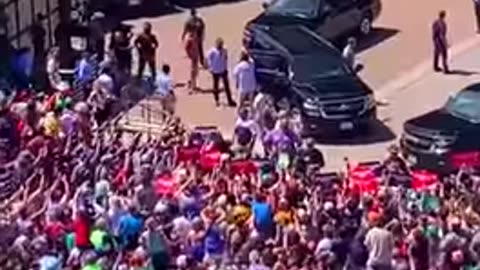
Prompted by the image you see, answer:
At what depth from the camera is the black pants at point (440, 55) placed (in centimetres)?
3912

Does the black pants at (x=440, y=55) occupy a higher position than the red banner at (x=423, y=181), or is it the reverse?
the black pants at (x=440, y=55)

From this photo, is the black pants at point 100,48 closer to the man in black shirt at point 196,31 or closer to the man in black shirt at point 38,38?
the man in black shirt at point 38,38

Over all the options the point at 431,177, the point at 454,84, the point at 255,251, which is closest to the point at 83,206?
the point at 255,251

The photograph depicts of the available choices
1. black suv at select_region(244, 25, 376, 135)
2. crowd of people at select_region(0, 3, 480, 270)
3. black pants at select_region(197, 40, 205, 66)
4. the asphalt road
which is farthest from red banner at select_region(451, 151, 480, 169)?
black pants at select_region(197, 40, 205, 66)

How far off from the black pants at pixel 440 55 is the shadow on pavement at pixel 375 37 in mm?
2023

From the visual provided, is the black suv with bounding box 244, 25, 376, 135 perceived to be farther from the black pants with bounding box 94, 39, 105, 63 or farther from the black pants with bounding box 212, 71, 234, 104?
the black pants with bounding box 94, 39, 105, 63

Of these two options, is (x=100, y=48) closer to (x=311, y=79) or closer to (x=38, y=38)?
(x=38, y=38)

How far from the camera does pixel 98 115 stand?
34.4m

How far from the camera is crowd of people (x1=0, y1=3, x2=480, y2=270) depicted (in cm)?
2673

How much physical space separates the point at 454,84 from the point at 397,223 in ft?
38.0

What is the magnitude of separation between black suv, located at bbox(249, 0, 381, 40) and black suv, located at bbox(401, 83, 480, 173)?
595 centimetres

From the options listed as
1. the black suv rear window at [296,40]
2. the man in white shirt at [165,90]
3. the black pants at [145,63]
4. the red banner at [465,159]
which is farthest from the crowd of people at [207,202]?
the black pants at [145,63]

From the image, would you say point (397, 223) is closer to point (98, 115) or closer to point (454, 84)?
point (98, 115)

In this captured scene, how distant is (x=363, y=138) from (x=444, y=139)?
2.87 meters
